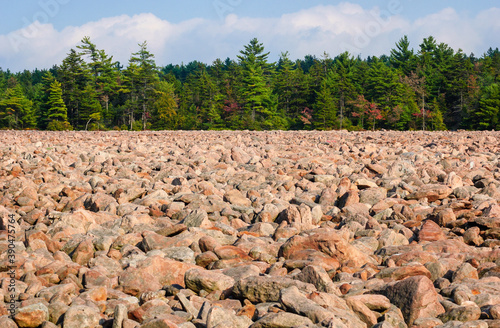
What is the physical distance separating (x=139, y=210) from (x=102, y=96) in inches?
2768

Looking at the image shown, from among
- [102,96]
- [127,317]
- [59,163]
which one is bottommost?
[127,317]

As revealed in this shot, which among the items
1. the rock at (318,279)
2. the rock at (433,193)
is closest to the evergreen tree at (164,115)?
the rock at (433,193)

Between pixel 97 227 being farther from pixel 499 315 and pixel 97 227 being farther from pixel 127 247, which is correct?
pixel 499 315

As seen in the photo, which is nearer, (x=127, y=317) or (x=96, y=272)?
(x=127, y=317)

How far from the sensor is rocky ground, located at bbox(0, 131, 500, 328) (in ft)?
11.8

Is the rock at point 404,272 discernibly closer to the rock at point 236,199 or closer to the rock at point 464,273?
the rock at point 464,273

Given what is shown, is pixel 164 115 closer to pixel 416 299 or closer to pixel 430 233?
pixel 430 233

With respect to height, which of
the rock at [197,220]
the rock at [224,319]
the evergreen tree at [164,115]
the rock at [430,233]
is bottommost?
the rock at [224,319]

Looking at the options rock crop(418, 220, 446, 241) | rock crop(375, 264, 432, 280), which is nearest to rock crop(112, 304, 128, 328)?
rock crop(375, 264, 432, 280)

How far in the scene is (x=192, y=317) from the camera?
11.7ft

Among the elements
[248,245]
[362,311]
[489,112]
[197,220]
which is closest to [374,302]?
[362,311]

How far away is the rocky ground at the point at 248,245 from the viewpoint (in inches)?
141

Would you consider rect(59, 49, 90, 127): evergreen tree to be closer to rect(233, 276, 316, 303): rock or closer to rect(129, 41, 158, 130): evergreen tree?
rect(129, 41, 158, 130): evergreen tree

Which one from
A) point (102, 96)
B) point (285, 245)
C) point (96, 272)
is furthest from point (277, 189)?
point (102, 96)
